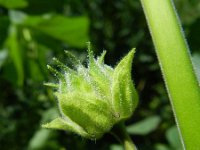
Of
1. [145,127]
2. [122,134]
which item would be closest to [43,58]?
[145,127]

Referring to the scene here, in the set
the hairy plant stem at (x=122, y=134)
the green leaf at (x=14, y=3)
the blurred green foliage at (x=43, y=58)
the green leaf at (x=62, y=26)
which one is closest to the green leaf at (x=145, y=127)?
the blurred green foliage at (x=43, y=58)

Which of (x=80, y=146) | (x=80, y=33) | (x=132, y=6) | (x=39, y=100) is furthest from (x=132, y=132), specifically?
(x=132, y=6)

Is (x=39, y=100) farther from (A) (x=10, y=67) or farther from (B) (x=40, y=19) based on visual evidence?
(B) (x=40, y=19)

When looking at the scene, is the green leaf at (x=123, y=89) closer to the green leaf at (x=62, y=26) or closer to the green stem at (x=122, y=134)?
the green stem at (x=122, y=134)

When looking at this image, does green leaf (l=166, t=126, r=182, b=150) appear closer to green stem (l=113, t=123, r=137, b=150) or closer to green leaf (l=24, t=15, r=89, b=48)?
green leaf (l=24, t=15, r=89, b=48)

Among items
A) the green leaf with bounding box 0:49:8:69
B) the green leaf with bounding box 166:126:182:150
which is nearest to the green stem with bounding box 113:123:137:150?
the green leaf with bounding box 166:126:182:150
